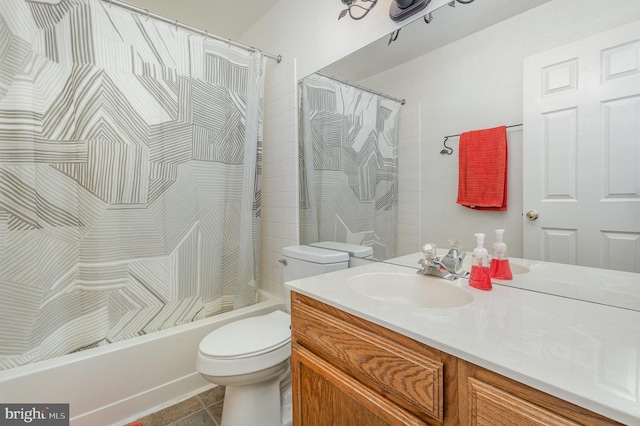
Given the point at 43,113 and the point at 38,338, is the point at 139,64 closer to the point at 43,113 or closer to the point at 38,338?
the point at 43,113

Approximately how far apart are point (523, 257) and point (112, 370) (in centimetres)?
177

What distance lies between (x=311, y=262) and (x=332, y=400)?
0.69 meters

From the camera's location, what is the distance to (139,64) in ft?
4.93

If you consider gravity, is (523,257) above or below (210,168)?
below

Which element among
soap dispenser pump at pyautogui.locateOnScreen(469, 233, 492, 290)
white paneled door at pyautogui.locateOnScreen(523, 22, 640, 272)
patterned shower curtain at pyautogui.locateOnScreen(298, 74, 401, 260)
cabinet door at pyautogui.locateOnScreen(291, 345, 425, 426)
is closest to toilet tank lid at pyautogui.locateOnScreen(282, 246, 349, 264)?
patterned shower curtain at pyautogui.locateOnScreen(298, 74, 401, 260)

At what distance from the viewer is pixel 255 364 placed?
45.9 inches

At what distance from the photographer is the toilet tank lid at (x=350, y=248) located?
1.46 metres

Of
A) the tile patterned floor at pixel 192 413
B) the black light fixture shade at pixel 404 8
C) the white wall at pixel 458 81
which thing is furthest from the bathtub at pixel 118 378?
the black light fixture shade at pixel 404 8

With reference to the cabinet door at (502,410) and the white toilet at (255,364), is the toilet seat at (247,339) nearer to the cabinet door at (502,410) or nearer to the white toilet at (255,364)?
the white toilet at (255,364)

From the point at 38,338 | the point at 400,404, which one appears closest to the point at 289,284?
the point at 400,404

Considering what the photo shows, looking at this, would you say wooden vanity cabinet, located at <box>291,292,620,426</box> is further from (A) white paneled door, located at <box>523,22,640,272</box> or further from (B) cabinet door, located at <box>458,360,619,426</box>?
(A) white paneled door, located at <box>523,22,640,272</box>

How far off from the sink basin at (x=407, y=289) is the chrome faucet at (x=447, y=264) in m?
0.03

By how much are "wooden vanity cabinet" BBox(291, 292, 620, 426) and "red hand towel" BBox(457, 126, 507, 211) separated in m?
0.62

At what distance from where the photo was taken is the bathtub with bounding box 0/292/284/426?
4.07 feet
